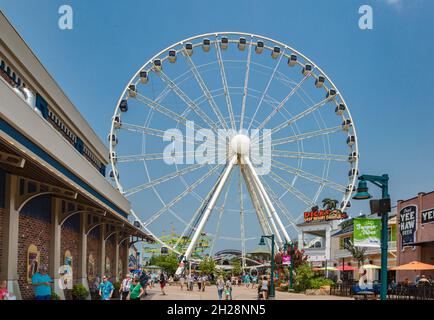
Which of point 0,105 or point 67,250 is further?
point 67,250

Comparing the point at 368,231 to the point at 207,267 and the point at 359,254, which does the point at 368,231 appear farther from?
Answer: the point at 207,267

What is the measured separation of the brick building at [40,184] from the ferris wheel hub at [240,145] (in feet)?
40.8

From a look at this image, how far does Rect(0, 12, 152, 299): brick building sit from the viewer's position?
46.4 ft

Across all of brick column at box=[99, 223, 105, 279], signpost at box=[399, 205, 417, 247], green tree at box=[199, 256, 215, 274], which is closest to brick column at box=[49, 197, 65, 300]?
brick column at box=[99, 223, 105, 279]

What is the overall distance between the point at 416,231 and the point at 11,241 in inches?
1068

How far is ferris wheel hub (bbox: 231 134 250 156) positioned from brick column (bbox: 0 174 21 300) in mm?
26747

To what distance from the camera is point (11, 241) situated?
48.2 feet

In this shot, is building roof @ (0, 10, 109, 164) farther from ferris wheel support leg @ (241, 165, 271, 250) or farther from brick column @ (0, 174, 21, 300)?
ferris wheel support leg @ (241, 165, 271, 250)

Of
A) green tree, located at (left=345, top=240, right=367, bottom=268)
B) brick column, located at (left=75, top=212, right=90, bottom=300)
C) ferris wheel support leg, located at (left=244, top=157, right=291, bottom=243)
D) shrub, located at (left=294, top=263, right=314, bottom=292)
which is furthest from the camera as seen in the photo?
green tree, located at (left=345, top=240, right=367, bottom=268)

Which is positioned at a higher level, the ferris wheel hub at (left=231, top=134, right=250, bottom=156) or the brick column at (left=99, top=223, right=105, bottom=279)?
the ferris wheel hub at (left=231, top=134, right=250, bottom=156)

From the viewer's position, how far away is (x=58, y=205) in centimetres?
1945
